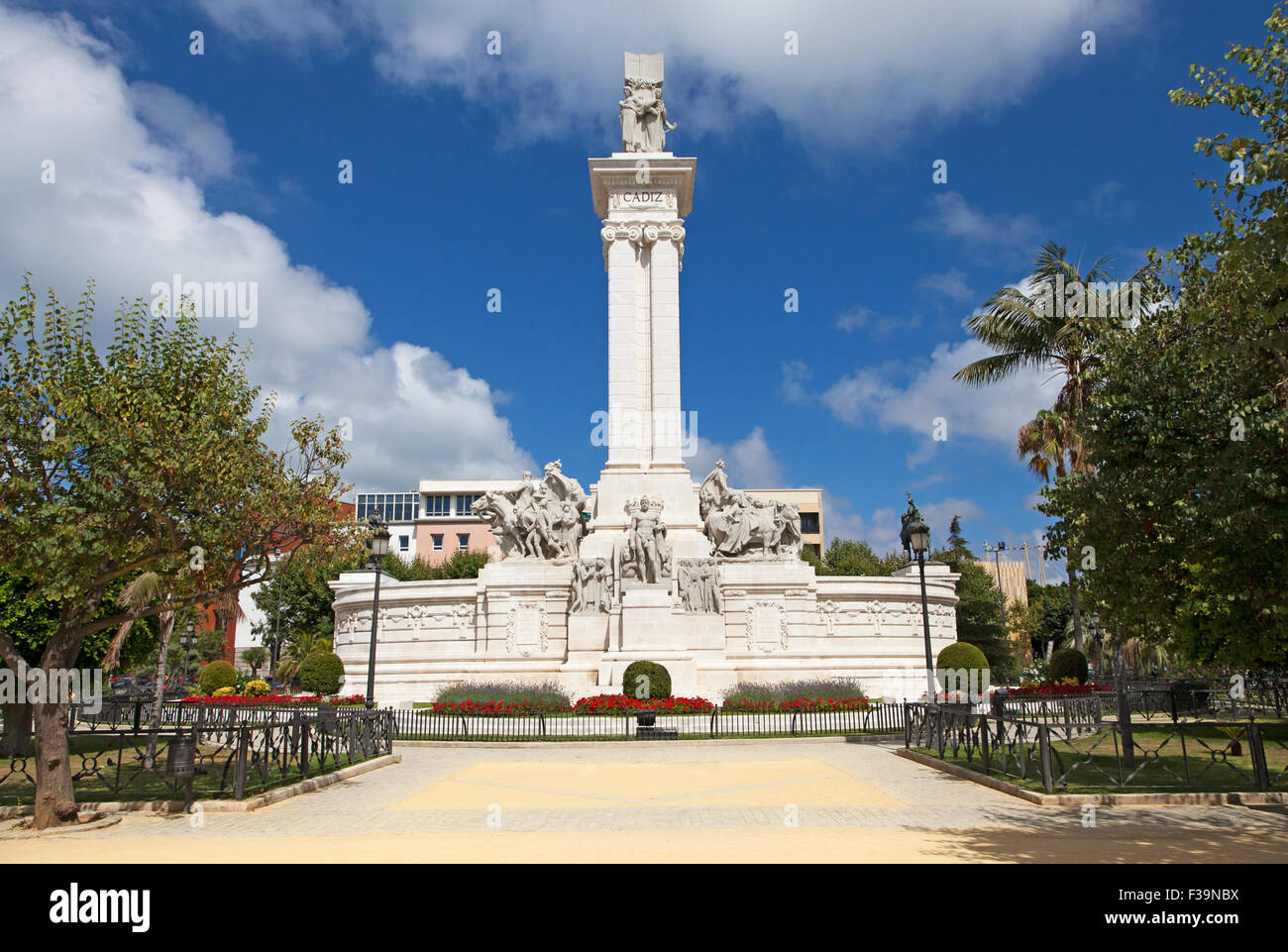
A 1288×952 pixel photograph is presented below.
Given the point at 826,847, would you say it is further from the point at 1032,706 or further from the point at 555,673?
the point at 555,673

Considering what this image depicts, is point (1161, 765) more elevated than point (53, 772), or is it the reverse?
point (53, 772)

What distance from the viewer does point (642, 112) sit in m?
37.0

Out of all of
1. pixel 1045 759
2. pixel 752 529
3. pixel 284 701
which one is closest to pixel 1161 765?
pixel 1045 759

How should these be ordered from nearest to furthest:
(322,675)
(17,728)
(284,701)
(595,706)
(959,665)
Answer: (17,728)
(595,706)
(284,701)
(959,665)
(322,675)

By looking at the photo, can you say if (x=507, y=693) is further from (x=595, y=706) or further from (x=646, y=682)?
(x=646, y=682)

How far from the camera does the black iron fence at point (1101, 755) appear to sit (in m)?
12.0

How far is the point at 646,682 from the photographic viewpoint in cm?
2392

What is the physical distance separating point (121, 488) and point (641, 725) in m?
11.8

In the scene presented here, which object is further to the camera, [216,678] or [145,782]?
[216,678]

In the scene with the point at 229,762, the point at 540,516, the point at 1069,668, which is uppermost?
the point at 540,516

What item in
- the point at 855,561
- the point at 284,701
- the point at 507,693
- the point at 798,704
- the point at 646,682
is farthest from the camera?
the point at 855,561

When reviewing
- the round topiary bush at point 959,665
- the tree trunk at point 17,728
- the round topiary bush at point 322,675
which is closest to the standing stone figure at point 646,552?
the round topiary bush at point 959,665
